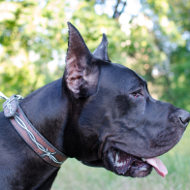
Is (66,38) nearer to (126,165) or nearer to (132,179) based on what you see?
(132,179)

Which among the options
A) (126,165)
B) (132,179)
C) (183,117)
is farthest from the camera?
(132,179)

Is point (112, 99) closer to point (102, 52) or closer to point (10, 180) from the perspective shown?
point (102, 52)

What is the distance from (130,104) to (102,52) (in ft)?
2.80

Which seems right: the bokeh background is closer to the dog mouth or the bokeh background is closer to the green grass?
the green grass

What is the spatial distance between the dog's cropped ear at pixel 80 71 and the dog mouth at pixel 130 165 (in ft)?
1.88

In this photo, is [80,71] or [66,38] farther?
[66,38]

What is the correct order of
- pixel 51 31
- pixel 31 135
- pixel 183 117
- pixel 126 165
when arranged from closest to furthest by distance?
pixel 31 135
pixel 183 117
pixel 126 165
pixel 51 31

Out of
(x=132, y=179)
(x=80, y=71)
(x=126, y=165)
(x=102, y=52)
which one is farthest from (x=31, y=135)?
(x=132, y=179)

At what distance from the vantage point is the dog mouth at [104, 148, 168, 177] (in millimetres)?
2645

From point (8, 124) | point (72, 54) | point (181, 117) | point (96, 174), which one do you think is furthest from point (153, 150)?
point (96, 174)

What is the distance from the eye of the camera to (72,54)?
2473 mm

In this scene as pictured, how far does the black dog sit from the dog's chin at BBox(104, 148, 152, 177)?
0.05 feet

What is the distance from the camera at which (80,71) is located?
8.43 feet

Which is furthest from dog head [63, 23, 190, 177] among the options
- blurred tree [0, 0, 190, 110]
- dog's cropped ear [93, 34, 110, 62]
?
blurred tree [0, 0, 190, 110]
